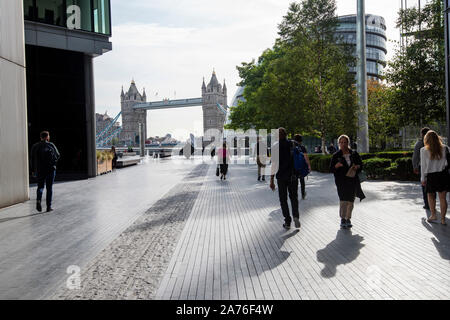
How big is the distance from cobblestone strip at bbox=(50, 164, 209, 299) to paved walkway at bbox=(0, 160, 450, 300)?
0.01 metres

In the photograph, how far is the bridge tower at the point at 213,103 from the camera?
12988cm

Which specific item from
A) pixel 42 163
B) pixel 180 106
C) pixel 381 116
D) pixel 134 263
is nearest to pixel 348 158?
pixel 134 263

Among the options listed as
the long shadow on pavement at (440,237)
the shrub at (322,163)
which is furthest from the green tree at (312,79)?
the long shadow on pavement at (440,237)

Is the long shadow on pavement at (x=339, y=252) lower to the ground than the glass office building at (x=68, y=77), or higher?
lower

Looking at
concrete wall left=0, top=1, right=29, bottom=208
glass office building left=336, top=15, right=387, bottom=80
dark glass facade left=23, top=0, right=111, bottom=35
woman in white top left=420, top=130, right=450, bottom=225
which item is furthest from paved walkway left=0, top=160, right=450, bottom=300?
glass office building left=336, top=15, right=387, bottom=80

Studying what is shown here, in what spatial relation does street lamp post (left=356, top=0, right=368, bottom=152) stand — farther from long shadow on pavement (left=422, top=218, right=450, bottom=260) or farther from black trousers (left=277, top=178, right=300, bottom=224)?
black trousers (left=277, top=178, right=300, bottom=224)

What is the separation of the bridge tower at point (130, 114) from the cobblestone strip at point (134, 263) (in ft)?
462

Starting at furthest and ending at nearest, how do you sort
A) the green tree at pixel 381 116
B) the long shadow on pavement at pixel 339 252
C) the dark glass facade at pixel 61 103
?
the green tree at pixel 381 116 → the dark glass facade at pixel 61 103 → the long shadow on pavement at pixel 339 252

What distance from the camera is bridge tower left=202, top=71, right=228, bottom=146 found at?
426 ft

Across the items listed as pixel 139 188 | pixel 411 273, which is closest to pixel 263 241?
pixel 411 273

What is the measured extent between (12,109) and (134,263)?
7.59 meters

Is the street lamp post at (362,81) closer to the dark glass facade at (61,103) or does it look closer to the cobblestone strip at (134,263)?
the dark glass facade at (61,103)

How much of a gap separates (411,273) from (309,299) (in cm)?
149
